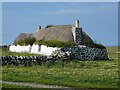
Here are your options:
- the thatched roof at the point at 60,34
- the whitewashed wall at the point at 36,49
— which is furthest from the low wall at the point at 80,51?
the thatched roof at the point at 60,34

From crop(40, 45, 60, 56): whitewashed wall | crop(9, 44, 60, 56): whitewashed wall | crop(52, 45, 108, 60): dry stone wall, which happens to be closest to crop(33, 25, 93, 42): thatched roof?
crop(9, 44, 60, 56): whitewashed wall

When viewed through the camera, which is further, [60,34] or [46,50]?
[60,34]

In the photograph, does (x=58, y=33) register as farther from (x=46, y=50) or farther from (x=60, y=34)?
(x=46, y=50)

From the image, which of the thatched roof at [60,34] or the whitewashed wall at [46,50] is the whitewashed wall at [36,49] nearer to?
the whitewashed wall at [46,50]

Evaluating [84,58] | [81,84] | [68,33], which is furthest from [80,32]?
[81,84]

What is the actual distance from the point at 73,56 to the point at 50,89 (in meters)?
30.5

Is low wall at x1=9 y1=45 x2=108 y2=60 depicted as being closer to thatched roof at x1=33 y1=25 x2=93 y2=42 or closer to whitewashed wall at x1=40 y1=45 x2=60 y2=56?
whitewashed wall at x1=40 y1=45 x2=60 y2=56

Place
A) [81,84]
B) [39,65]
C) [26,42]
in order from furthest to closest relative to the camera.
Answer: [26,42]
[39,65]
[81,84]

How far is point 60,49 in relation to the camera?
53.5 m

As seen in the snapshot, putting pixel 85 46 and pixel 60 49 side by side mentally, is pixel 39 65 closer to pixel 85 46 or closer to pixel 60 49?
pixel 60 49

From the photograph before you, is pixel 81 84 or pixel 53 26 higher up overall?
pixel 53 26

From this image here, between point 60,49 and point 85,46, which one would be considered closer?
point 60,49

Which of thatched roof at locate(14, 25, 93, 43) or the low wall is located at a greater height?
thatched roof at locate(14, 25, 93, 43)

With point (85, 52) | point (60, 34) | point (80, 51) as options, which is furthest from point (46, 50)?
point (60, 34)
